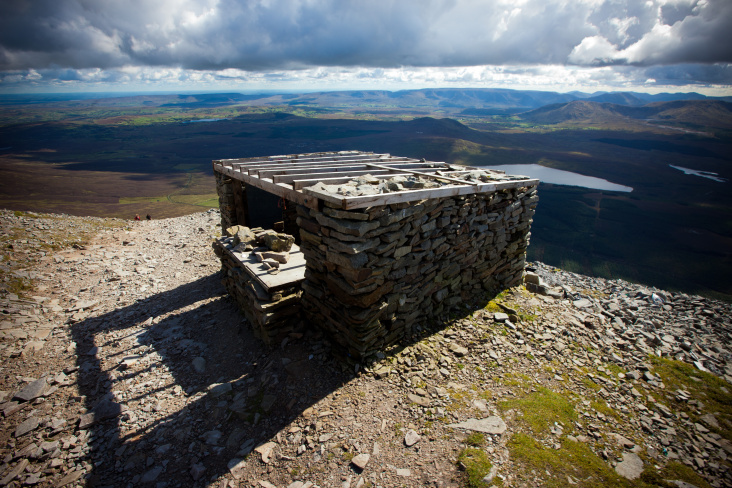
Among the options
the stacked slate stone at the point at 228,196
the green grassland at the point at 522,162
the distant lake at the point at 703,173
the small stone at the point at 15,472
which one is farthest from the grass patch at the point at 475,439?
the distant lake at the point at 703,173

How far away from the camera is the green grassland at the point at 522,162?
53.6 metres

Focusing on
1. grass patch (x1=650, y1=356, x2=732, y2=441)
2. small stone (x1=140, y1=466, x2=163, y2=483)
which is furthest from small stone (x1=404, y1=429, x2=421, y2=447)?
grass patch (x1=650, y1=356, x2=732, y2=441)

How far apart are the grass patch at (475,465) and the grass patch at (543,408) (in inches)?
49.8

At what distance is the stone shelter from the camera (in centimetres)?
620

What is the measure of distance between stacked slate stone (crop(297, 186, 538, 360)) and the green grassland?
4515cm

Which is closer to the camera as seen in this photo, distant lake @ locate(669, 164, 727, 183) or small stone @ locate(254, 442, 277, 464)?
small stone @ locate(254, 442, 277, 464)

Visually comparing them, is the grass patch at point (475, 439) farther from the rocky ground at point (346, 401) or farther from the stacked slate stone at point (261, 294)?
the stacked slate stone at point (261, 294)

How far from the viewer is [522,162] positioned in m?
118

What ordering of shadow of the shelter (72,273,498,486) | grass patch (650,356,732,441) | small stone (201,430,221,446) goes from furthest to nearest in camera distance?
grass patch (650,356,732,441)
small stone (201,430,221,446)
shadow of the shelter (72,273,498,486)

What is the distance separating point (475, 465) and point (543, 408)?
6.89 ft

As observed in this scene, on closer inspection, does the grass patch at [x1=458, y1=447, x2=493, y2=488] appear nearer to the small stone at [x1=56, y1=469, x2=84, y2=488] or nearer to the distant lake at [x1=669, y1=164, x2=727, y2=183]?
the small stone at [x1=56, y1=469, x2=84, y2=488]

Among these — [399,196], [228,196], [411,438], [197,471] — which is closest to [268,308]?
[197,471]

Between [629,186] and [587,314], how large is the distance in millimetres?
111469

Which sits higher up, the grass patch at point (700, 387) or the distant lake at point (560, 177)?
the grass patch at point (700, 387)
